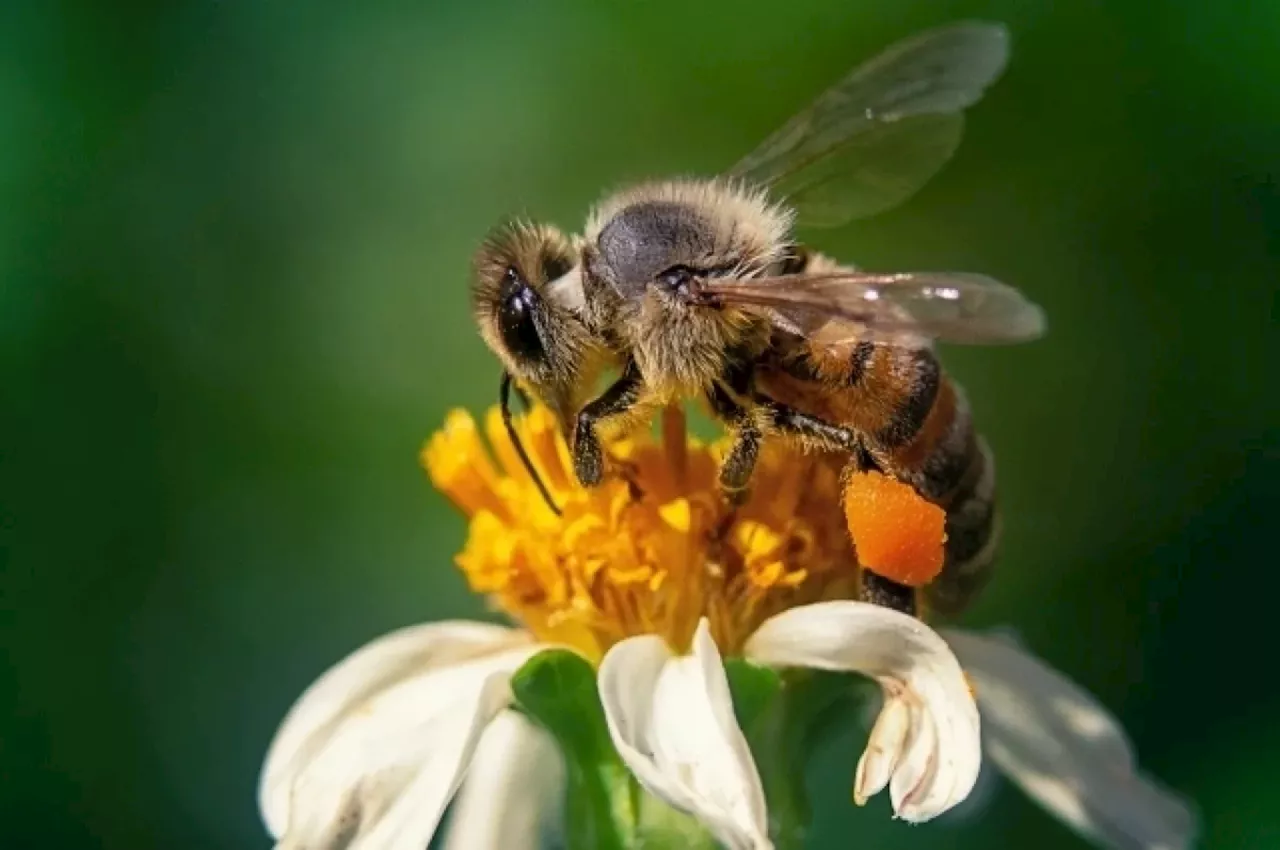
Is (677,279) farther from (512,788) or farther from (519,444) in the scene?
(512,788)

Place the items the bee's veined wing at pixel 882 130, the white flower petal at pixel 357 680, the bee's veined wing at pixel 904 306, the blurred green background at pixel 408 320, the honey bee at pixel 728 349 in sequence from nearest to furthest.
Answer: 1. the bee's veined wing at pixel 904 306
2. the honey bee at pixel 728 349
3. the white flower petal at pixel 357 680
4. the bee's veined wing at pixel 882 130
5. the blurred green background at pixel 408 320

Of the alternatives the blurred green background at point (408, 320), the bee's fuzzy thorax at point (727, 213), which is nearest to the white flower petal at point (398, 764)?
the bee's fuzzy thorax at point (727, 213)

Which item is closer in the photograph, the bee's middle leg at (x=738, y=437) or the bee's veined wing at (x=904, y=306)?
the bee's veined wing at (x=904, y=306)

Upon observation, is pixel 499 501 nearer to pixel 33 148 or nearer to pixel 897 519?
pixel 897 519

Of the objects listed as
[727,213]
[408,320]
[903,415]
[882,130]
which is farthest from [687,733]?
[408,320]

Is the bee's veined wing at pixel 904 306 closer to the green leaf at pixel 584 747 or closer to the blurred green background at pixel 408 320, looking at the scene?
the green leaf at pixel 584 747

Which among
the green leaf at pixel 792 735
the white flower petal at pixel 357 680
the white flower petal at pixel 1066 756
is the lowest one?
the white flower petal at pixel 1066 756
